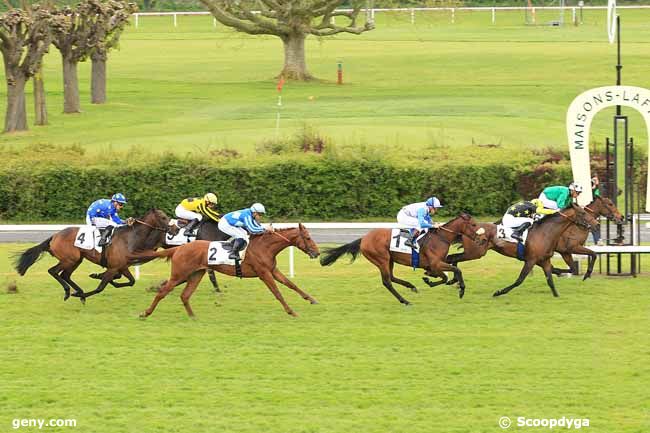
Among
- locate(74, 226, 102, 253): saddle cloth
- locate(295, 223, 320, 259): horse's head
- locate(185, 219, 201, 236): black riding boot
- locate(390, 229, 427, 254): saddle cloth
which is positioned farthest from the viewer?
locate(185, 219, 201, 236): black riding boot

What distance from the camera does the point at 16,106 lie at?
31344 millimetres

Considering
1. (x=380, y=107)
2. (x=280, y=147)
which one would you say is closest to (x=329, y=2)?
(x=380, y=107)

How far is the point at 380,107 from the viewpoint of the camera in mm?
34875

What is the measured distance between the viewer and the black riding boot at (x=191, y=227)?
1609cm

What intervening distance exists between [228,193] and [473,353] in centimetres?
1158

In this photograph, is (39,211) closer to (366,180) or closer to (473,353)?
(366,180)

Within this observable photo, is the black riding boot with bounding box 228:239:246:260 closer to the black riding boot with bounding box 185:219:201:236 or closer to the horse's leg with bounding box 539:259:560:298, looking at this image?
the black riding boot with bounding box 185:219:201:236

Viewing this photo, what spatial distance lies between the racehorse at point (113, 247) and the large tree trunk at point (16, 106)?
1586 centimetres

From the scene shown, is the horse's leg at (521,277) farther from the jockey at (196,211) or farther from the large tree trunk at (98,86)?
the large tree trunk at (98,86)

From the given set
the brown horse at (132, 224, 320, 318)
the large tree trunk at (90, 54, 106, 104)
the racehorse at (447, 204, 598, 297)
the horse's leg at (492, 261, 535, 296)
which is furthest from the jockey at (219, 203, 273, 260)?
Answer: the large tree trunk at (90, 54, 106, 104)

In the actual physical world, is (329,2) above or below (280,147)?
above

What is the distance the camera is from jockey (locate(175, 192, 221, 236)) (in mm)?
16172

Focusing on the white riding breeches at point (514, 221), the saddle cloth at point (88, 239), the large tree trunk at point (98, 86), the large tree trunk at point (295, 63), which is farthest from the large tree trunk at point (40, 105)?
the white riding breeches at point (514, 221)

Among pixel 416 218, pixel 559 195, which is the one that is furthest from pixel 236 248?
pixel 559 195
